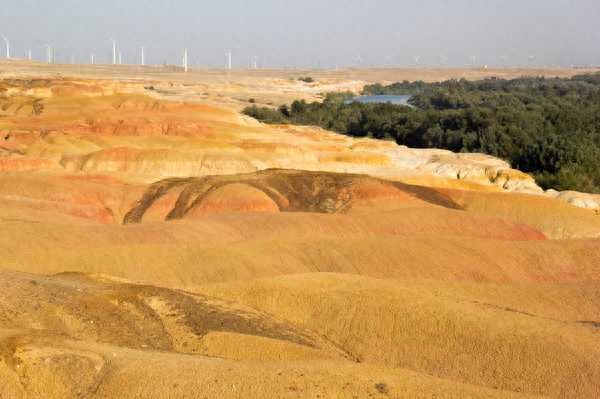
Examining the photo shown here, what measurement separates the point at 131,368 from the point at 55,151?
1578 inches

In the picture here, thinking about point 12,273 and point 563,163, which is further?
point 563,163

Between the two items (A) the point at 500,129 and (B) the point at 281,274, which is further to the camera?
(A) the point at 500,129

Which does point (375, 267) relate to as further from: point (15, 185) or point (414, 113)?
point (414, 113)

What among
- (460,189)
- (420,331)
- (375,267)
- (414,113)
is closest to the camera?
(420,331)

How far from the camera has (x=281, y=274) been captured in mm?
25281

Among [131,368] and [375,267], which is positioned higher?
[131,368]

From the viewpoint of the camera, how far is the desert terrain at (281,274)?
1268 centimetres

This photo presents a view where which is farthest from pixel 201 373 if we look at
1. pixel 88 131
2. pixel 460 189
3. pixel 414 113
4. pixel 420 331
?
pixel 414 113

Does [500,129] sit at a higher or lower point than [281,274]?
higher

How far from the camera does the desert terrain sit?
12.7 meters

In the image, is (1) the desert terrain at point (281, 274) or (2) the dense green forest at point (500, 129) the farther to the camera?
(2) the dense green forest at point (500, 129)

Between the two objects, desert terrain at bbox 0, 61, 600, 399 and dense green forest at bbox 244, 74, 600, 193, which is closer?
desert terrain at bbox 0, 61, 600, 399

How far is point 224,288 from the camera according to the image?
835 inches

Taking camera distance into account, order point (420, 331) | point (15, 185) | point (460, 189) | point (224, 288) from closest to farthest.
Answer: point (420, 331) < point (224, 288) < point (15, 185) < point (460, 189)
